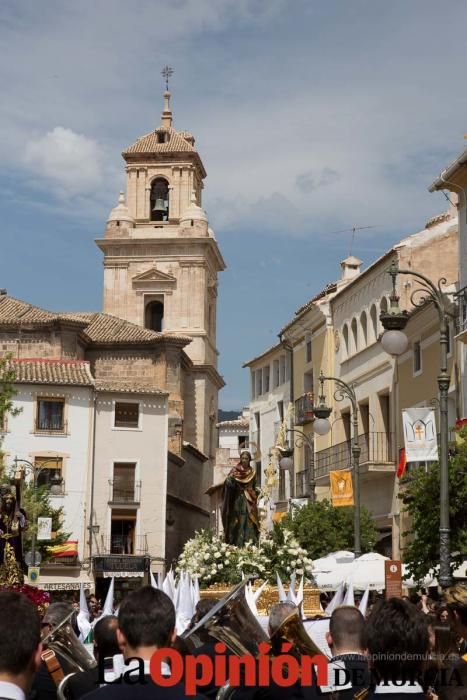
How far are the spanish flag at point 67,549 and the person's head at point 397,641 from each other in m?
48.6

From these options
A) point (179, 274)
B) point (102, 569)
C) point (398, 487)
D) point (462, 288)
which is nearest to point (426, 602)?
point (462, 288)

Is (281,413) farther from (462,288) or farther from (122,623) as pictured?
(122,623)

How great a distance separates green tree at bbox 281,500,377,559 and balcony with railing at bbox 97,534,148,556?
20389 mm

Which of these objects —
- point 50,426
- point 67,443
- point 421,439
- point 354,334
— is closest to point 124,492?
point 67,443

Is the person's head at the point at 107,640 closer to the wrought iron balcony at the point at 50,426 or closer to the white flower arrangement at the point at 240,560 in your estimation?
the white flower arrangement at the point at 240,560

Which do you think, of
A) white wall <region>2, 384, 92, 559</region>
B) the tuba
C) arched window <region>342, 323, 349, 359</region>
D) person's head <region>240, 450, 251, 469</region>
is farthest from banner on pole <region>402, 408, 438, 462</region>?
white wall <region>2, 384, 92, 559</region>

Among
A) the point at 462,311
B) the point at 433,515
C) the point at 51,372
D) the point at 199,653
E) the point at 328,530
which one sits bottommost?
the point at 199,653

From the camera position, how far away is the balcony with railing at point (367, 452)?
137 ft

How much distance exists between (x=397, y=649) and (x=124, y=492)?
54.8 metres

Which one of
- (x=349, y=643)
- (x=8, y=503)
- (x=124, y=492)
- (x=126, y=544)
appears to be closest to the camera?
(x=349, y=643)

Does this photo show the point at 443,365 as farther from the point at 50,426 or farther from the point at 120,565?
the point at 50,426

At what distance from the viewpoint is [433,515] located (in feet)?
83.5

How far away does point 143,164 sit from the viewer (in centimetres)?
8406

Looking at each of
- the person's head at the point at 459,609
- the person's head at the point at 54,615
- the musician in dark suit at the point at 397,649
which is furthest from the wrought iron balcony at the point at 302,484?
the musician in dark suit at the point at 397,649
